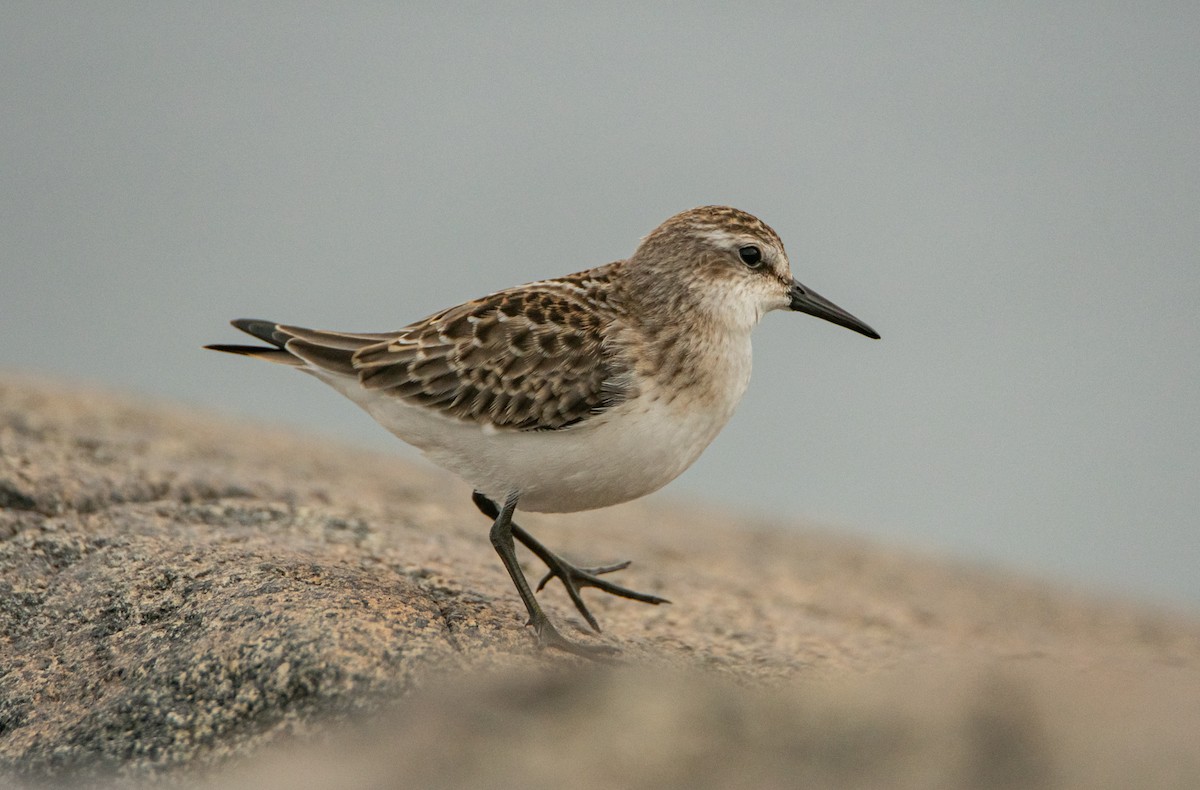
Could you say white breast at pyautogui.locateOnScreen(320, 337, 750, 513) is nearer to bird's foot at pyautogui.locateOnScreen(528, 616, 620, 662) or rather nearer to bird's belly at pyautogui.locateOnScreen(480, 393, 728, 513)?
bird's belly at pyautogui.locateOnScreen(480, 393, 728, 513)

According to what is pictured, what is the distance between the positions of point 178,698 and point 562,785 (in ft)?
6.52

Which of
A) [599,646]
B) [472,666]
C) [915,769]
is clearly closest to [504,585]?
[599,646]

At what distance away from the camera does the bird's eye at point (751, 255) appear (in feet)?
20.2

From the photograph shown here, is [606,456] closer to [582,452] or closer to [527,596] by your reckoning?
[582,452]

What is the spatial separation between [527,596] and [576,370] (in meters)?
1.08

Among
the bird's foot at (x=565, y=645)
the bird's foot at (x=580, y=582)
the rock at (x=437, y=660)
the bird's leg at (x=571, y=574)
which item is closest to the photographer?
the rock at (x=437, y=660)

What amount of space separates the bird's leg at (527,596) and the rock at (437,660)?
0.33ft

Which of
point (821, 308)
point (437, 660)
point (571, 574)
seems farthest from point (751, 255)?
point (437, 660)

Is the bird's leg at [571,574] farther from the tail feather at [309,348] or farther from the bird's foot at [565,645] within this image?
the tail feather at [309,348]

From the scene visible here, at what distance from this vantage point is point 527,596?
5.66 m

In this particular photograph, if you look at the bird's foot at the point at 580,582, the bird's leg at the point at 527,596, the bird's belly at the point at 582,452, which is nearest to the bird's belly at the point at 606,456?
the bird's belly at the point at 582,452

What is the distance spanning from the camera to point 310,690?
4715 millimetres

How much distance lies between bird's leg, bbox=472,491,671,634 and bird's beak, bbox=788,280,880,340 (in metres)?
1.67

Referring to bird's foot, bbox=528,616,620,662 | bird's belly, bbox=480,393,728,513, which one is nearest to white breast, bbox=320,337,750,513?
bird's belly, bbox=480,393,728,513
